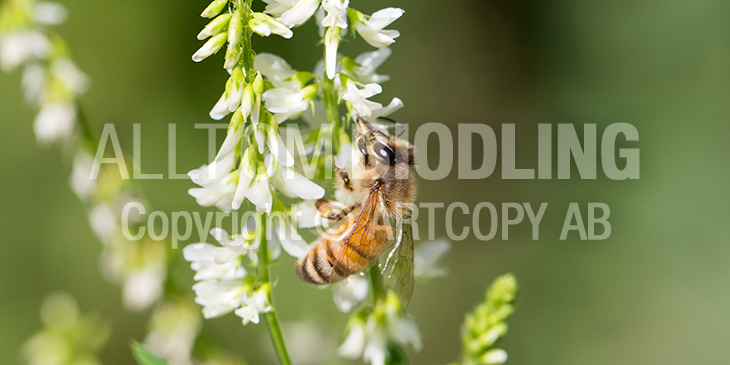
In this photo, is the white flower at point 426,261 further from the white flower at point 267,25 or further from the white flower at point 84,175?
the white flower at point 84,175

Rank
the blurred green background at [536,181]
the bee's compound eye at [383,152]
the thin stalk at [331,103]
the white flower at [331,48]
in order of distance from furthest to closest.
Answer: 1. the blurred green background at [536,181]
2. the bee's compound eye at [383,152]
3. the thin stalk at [331,103]
4. the white flower at [331,48]

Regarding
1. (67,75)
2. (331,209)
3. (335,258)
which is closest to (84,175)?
(67,75)

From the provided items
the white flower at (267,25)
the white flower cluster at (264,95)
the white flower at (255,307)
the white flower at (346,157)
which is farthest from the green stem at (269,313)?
the white flower at (267,25)

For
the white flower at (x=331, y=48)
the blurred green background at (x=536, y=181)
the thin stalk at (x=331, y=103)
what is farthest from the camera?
the blurred green background at (x=536, y=181)

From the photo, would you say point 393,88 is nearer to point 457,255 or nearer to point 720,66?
point 457,255

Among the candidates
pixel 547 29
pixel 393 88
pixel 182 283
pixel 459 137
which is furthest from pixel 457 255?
pixel 182 283

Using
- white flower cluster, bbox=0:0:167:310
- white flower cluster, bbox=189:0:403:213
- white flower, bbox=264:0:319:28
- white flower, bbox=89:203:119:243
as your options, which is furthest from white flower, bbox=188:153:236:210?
white flower, bbox=89:203:119:243
